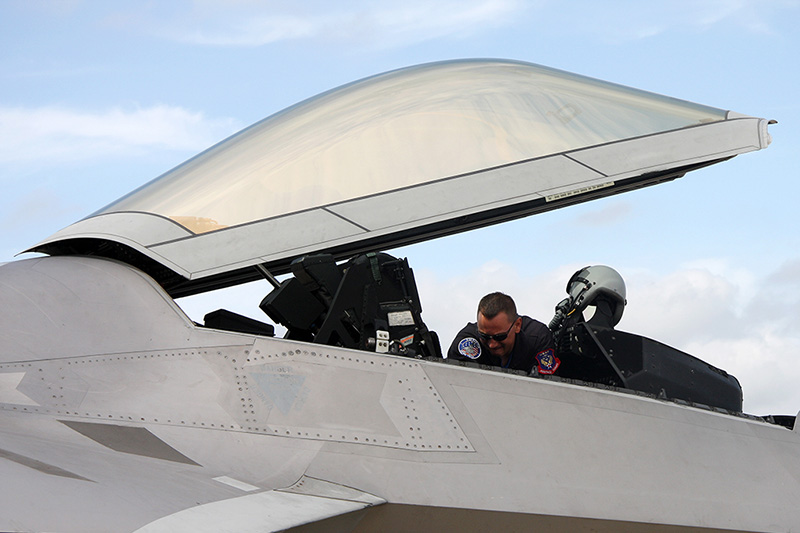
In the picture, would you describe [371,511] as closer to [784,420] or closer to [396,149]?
[396,149]

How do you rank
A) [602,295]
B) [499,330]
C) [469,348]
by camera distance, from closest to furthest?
[469,348] → [499,330] → [602,295]

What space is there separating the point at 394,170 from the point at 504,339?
1.40 metres

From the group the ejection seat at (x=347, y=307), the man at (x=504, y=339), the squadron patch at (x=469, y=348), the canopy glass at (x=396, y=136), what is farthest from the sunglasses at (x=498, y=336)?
the canopy glass at (x=396, y=136)

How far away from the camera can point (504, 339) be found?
200 inches

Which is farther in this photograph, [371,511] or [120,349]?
[120,349]

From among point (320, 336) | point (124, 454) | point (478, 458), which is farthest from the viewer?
point (320, 336)

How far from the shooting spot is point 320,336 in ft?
13.9

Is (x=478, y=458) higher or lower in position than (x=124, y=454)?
higher

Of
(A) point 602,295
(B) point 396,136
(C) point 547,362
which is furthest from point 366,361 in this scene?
(A) point 602,295

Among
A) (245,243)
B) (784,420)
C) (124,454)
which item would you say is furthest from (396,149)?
(784,420)

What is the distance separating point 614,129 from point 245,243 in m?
2.34

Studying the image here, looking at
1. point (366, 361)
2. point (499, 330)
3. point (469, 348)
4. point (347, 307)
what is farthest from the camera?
point (499, 330)

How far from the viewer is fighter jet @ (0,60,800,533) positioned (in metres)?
3.80

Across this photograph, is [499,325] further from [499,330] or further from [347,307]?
[347,307]
